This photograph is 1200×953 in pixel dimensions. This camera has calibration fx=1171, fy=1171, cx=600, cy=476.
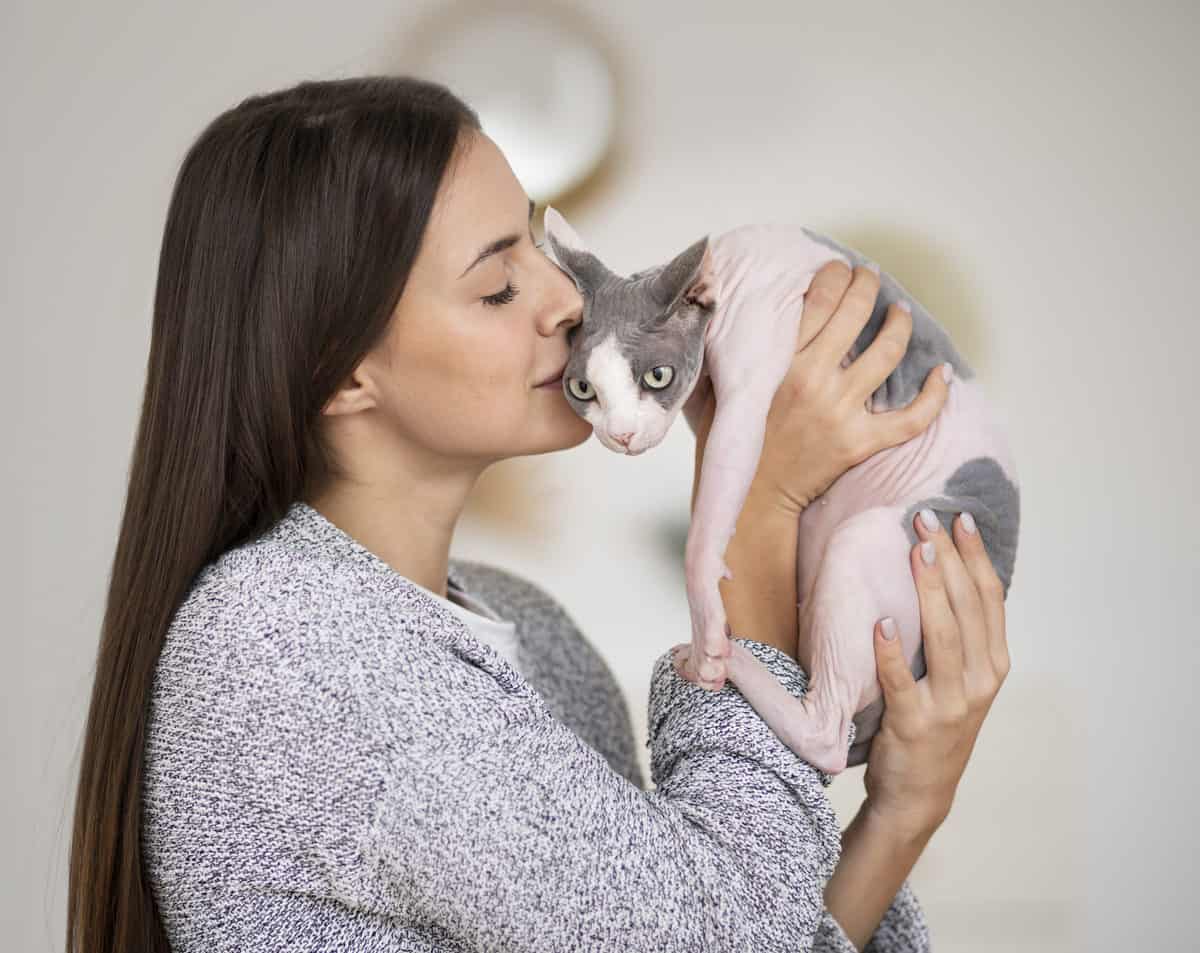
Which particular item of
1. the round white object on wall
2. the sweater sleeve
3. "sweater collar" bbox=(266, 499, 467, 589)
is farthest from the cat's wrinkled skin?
the round white object on wall

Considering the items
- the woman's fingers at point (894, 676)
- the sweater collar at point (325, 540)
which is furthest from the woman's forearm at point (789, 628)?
the sweater collar at point (325, 540)

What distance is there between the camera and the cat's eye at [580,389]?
1.14 metres

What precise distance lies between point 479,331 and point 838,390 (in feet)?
1.19

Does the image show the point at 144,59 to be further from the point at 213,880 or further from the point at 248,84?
the point at 213,880

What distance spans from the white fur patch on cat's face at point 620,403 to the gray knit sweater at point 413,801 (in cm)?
24

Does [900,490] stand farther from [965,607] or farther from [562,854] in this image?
Result: [562,854]

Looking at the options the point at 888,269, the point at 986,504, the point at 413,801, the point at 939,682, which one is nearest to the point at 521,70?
the point at 888,269

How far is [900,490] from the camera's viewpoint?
116 centimetres

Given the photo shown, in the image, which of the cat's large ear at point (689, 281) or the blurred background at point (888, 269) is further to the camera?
Answer: the blurred background at point (888, 269)


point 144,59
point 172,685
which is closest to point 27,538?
point 144,59

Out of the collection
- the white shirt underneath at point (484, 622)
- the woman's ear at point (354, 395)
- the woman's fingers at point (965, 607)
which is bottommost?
the white shirt underneath at point (484, 622)

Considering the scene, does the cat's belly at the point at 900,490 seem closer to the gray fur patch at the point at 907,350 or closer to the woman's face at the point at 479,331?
the gray fur patch at the point at 907,350

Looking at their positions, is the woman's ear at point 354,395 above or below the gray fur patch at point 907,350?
below

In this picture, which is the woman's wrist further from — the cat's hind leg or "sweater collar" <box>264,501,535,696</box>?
"sweater collar" <box>264,501,535,696</box>
